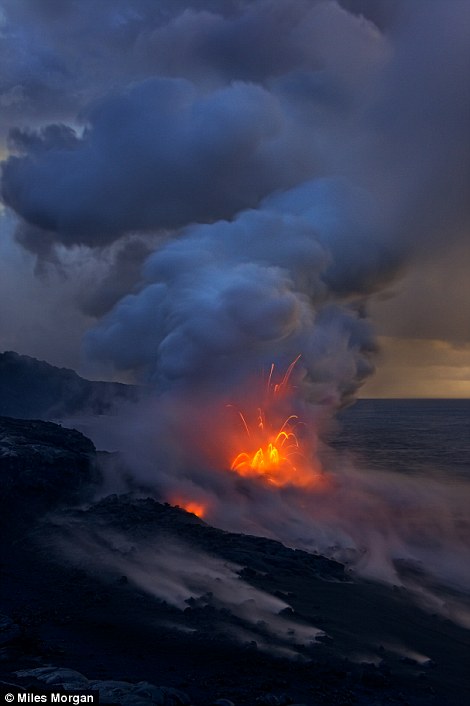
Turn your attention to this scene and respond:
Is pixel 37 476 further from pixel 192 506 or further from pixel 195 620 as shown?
pixel 195 620

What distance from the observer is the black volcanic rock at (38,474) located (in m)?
50.8

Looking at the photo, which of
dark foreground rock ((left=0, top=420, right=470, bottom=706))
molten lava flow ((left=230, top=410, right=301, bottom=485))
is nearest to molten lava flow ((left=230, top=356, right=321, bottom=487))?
molten lava flow ((left=230, top=410, right=301, bottom=485))

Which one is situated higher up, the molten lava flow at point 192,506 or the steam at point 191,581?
the molten lava flow at point 192,506

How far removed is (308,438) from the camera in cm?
9662

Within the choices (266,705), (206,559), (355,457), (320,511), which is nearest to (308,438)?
(320,511)

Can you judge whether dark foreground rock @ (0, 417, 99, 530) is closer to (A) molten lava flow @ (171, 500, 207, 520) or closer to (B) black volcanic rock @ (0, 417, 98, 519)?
(B) black volcanic rock @ (0, 417, 98, 519)

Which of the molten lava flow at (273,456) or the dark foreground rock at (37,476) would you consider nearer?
the dark foreground rock at (37,476)

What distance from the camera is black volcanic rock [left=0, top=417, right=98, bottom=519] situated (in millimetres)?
50844

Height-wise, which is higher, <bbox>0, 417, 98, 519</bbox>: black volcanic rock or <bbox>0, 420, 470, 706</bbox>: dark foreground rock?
<bbox>0, 417, 98, 519</bbox>: black volcanic rock

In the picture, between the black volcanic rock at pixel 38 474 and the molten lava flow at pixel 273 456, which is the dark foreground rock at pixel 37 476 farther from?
the molten lava flow at pixel 273 456

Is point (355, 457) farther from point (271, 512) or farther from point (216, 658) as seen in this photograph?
point (216, 658)

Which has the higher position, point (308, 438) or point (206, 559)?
point (308, 438)

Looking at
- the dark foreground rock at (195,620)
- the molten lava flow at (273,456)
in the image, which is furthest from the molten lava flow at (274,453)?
the dark foreground rock at (195,620)

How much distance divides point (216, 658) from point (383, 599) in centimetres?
1626
